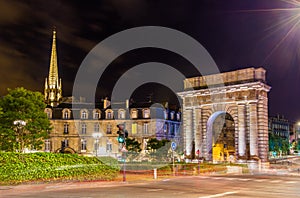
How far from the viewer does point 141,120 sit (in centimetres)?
7956

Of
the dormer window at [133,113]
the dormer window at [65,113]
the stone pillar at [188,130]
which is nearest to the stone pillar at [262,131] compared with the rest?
the stone pillar at [188,130]

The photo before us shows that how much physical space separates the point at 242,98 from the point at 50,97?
284ft

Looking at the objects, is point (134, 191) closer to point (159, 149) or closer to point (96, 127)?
point (159, 149)

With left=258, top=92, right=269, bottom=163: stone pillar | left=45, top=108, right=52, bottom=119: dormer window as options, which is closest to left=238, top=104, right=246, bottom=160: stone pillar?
left=258, top=92, right=269, bottom=163: stone pillar

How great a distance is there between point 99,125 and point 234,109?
3820 centimetres

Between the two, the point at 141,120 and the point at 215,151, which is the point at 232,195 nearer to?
the point at 215,151

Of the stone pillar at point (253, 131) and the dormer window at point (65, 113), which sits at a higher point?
the dormer window at point (65, 113)

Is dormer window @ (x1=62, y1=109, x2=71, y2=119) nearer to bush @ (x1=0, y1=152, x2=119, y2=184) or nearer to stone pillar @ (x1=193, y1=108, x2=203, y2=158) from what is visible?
stone pillar @ (x1=193, y1=108, x2=203, y2=158)

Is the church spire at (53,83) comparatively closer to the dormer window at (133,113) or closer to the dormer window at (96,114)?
the dormer window at (96,114)

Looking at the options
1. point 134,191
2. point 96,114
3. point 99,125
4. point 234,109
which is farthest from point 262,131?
point 96,114

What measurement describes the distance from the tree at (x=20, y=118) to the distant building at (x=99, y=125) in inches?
912

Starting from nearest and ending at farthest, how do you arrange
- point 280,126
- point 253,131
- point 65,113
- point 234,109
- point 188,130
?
point 253,131
point 234,109
point 188,130
point 65,113
point 280,126

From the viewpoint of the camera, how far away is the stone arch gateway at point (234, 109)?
149 ft

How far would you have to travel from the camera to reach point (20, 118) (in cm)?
5184
